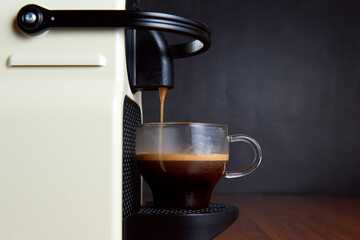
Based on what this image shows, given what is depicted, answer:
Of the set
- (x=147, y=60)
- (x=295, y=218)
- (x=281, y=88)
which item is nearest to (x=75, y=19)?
(x=147, y=60)

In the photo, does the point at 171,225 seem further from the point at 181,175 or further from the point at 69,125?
the point at 69,125

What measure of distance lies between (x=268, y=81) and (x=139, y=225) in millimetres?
1188

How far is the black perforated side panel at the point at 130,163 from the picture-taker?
0.54 metres

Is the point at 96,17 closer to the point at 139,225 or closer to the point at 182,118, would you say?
the point at 139,225

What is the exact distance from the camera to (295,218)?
0.98m

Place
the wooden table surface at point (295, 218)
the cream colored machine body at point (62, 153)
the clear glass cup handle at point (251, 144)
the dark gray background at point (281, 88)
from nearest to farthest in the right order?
the cream colored machine body at point (62, 153) < the clear glass cup handle at point (251, 144) < the wooden table surface at point (295, 218) < the dark gray background at point (281, 88)

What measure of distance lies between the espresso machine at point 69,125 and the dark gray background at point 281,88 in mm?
1066

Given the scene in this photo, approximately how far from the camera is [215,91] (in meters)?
1.58

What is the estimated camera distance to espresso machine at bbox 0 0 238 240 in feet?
1.56

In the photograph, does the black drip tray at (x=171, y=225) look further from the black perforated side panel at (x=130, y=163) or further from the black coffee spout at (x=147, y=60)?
the black coffee spout at (x=147, y=60)

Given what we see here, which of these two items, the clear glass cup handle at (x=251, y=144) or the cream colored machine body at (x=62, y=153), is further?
the clear glass cup handle at (x=251, y=144)

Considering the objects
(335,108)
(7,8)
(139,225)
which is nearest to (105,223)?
(139,225)

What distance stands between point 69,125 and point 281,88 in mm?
1242

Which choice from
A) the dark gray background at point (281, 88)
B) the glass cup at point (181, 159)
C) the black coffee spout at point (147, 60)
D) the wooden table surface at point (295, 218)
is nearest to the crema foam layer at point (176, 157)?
the glass cup at point (181, 159)
